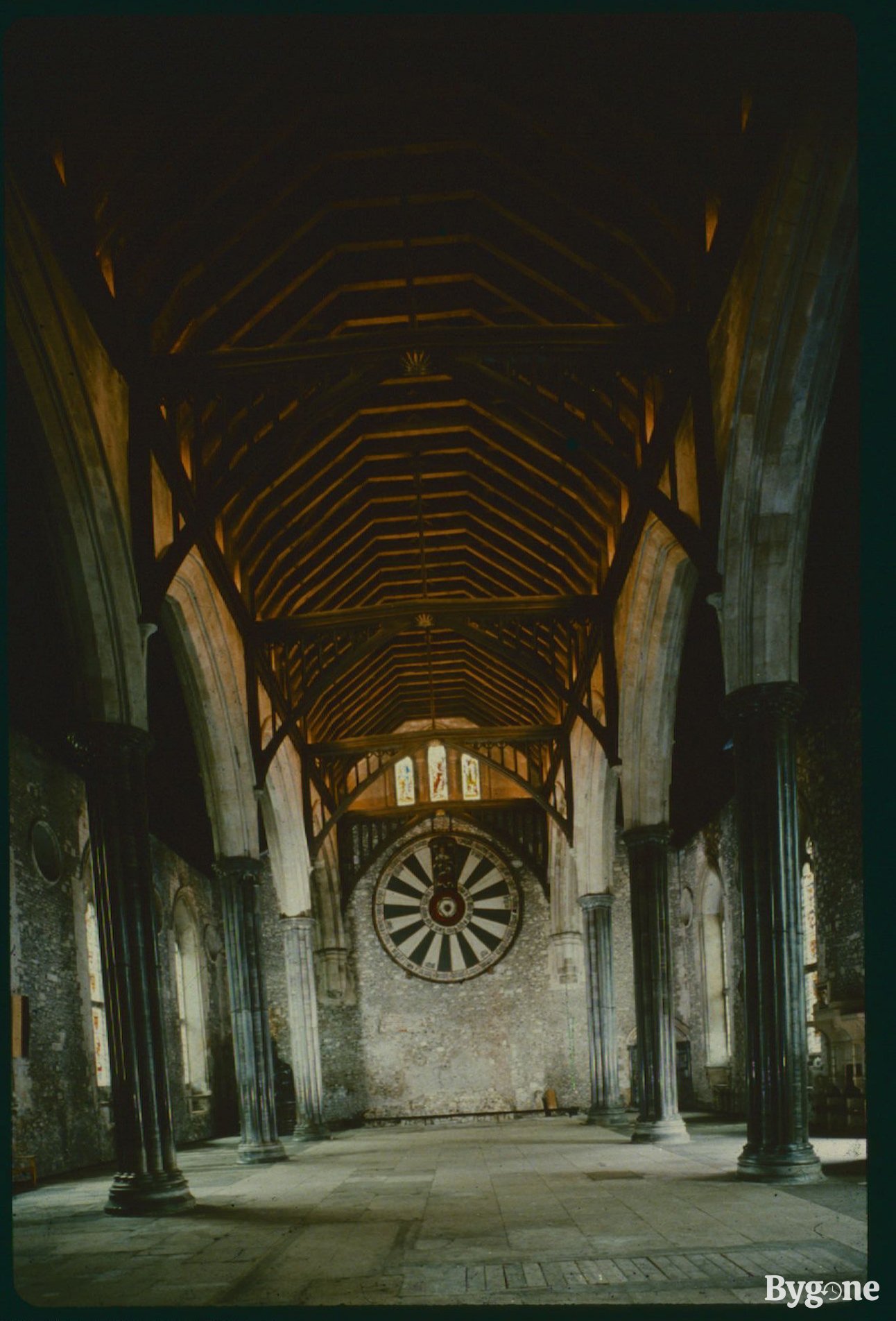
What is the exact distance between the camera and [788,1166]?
762cm

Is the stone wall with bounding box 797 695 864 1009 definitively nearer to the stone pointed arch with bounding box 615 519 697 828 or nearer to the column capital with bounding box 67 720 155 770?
the stone pointed arch with bounding box 615 519 697 828

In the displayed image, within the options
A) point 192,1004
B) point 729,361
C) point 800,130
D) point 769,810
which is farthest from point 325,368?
point 192,1004

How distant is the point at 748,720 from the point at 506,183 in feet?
13.4

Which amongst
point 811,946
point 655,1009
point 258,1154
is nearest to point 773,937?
point 655,1009

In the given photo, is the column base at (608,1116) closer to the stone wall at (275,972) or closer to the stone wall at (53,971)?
the stone wall at (275,972)

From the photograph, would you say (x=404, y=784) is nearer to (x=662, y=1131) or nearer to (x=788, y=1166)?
(x=662, y=1131)

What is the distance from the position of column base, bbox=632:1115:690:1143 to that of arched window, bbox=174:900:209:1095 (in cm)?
841

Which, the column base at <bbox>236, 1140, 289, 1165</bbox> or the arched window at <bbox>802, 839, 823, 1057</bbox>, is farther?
the arched window at <bbox>802, 839, 823, 1057</bbox>

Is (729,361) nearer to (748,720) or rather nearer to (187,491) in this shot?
(748,720)

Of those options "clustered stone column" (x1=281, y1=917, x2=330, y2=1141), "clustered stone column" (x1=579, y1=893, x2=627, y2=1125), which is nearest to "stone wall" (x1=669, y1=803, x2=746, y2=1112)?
"clustered stone column" (x1=579, y1=893, x2=627, y2=1125)

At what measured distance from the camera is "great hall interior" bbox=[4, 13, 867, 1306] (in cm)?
655

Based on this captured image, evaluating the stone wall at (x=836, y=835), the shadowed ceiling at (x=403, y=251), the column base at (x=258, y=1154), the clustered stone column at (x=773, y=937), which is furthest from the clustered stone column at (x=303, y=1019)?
the clustered stone column at (x=773, y=937)

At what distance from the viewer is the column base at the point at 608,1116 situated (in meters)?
16.1

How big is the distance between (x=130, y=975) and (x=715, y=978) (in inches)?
480
